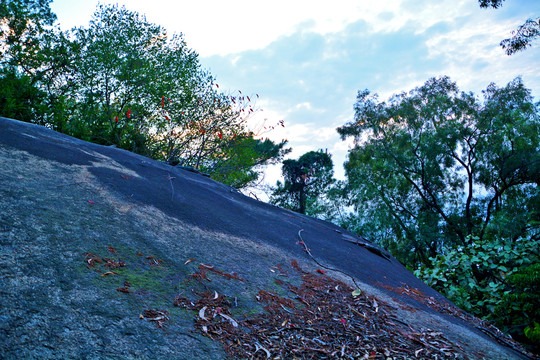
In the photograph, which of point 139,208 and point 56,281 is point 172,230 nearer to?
point 139,208

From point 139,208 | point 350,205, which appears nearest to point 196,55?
point 350,205

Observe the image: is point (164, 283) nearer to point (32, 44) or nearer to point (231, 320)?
point (231, 320)

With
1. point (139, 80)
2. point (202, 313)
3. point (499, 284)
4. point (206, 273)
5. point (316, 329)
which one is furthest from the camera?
point (139, 80)

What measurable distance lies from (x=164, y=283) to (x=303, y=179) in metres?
27.7

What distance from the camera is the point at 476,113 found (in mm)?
15914

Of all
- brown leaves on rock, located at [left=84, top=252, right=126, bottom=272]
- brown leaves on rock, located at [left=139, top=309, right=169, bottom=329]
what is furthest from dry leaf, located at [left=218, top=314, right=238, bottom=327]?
brown leaves on rock, located at [left=84, top=252, right=126, bottom=272]

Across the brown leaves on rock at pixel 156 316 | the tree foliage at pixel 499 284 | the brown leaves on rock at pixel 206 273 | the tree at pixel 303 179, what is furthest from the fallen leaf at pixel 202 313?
the tree at pixel 303 179

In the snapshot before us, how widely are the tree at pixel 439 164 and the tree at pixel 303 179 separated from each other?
1088cm

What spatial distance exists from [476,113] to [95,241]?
1672 cm

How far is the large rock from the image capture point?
2082 mm

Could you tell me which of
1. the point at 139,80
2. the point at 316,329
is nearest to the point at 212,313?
the point at 316,329

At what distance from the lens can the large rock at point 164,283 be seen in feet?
6.83

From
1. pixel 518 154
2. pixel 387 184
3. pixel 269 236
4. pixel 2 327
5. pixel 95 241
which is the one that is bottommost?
pixel 2 327

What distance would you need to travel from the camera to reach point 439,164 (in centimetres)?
1697
